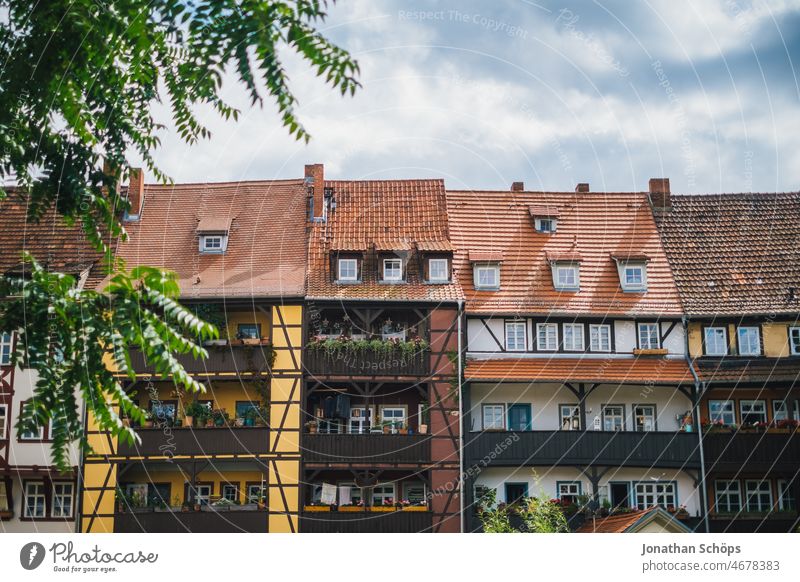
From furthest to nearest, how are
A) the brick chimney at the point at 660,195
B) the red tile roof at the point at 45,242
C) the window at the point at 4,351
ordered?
the brick chimney at the point at 660,195 < the window at the point at 4,351 < the red tile roof at the point at 45,242

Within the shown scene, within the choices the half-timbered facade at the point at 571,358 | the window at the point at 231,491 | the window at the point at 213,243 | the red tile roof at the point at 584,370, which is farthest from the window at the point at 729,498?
the window at the point at 213,243

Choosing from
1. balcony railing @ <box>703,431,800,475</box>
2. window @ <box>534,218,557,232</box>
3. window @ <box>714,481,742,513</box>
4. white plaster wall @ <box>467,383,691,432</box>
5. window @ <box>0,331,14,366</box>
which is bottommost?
window @ <box>714,481,742,513</box>

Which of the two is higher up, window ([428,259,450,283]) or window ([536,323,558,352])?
window ([428,259,450,283])

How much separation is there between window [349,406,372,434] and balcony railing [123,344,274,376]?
1.39m

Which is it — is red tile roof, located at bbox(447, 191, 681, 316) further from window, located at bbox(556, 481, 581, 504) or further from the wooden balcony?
the wooden balcony

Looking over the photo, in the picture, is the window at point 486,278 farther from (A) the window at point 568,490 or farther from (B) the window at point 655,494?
(B) the window at point 655,494

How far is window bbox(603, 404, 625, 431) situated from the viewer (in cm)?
1393

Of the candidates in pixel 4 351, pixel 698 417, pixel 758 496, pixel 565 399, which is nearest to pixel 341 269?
pixel 565 399

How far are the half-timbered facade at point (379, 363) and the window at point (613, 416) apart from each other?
2.07 meters

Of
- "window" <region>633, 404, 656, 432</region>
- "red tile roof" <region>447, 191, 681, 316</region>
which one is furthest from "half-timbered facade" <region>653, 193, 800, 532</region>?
"window" <region>633, 404, 656, 432</region>

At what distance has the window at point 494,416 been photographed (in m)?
13.9

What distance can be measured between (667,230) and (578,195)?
135cm

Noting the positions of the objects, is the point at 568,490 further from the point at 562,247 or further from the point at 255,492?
the point at 255,492

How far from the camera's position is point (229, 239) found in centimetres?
1199
